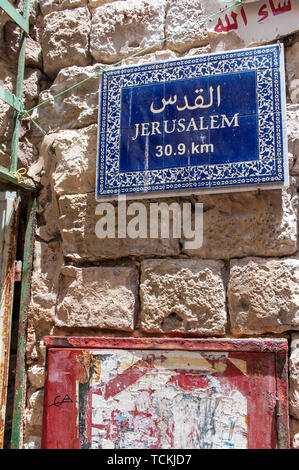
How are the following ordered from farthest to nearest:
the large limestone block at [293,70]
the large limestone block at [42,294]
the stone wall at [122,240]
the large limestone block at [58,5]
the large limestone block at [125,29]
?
the large limestone block at [58,5] → the large limestone block at [125,29] → the large limestone block at [42,294] → the large limestone block at [293,70] → the stone wall at [122,240]

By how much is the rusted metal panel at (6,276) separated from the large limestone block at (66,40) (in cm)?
80

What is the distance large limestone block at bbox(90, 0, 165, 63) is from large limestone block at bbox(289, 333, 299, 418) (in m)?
1.65

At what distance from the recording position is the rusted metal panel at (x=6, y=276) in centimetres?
223

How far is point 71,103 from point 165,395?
62.2 inches

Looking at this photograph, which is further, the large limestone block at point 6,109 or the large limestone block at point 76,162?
the large limestone block at point 6,109

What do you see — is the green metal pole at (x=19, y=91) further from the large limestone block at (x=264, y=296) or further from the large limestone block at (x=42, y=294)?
the large limestone block at (x=264, y=296)

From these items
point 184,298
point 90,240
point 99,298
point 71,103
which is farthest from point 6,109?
point 184,298

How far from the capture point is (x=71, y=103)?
8.11 ft

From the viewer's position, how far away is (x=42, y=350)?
2.25m

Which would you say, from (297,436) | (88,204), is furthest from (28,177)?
(297,436)

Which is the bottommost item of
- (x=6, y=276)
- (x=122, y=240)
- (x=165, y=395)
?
(x=165, y=395)

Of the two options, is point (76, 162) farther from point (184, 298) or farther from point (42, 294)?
point (184, 298)

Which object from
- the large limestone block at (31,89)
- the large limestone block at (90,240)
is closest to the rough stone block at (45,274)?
the large limestone block at (90,240)

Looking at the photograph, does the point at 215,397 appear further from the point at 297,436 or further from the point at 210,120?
the point at 210,120
